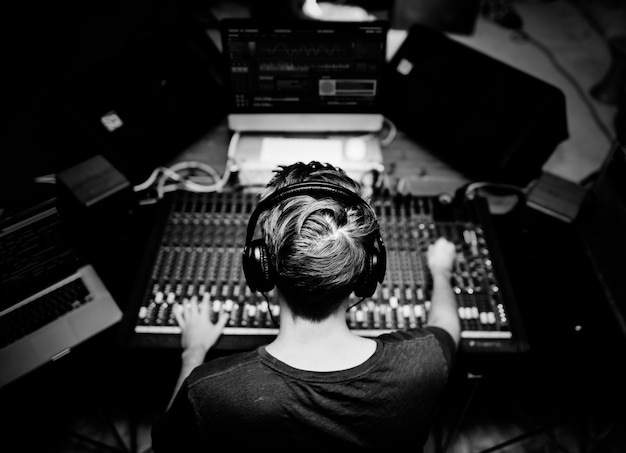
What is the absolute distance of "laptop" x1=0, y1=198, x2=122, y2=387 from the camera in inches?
47.4

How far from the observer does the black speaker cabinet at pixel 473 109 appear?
5.34ft

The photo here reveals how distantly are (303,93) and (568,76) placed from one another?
1.40 m

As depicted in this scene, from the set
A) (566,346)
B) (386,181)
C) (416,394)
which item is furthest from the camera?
(386,181)

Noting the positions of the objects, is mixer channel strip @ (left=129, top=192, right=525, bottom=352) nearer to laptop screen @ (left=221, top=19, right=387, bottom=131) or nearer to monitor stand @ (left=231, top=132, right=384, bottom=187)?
monitor stand @ (left=231, top=132, right=384, bottom=187)

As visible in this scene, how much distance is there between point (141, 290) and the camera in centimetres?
133

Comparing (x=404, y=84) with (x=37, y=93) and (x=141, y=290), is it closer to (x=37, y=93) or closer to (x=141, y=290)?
(x=141, y=290)

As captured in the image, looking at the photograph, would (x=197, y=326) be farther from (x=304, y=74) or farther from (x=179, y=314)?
(x=304, y=74)

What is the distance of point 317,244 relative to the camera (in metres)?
0.89

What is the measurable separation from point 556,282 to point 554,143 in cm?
47

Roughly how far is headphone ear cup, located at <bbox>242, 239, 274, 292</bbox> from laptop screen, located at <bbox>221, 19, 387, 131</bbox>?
2.50 feet

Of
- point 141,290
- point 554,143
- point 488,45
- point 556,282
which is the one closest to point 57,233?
point 141,290

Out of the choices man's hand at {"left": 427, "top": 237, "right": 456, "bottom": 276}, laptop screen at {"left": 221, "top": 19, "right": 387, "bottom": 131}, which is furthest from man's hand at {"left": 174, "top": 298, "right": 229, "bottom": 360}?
laptop screen at {"left": 221, "top": 19, "right": 387, "bottom": 131}

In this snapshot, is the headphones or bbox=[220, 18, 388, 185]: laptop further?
bbox=[220, 18, 388, 185]: laptop

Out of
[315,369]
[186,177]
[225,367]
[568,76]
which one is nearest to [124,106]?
[186,177]
